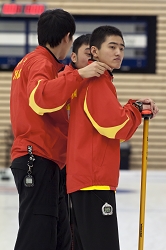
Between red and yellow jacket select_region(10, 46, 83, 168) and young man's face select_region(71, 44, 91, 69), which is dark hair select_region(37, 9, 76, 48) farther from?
young man's face select_region(71, 44, 91, 69)

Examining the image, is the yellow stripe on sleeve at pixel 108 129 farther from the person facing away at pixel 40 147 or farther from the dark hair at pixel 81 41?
the dark hair at pixel 81 41

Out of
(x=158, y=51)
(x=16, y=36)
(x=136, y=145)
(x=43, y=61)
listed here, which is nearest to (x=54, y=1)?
(x=16, y=36)

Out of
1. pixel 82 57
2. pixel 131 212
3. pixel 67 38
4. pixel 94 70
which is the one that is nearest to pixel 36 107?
pixel 94 70

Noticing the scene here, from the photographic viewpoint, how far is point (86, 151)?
8.43 ft

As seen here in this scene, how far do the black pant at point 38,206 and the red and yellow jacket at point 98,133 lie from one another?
24 cm

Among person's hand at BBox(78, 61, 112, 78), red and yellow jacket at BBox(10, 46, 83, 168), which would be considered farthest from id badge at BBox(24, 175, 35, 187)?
person's hand at BBox(78, 61, 112, 78)

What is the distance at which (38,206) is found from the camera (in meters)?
2.81

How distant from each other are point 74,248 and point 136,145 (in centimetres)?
754

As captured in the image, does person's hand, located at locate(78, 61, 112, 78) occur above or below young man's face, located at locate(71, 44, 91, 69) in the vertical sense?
below

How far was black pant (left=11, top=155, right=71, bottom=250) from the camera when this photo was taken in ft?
9.21

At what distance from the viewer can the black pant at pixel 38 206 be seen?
2.81 meters

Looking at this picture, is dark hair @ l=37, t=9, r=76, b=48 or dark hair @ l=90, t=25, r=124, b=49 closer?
dark hair @ l=90, t=25, r=124, b=49

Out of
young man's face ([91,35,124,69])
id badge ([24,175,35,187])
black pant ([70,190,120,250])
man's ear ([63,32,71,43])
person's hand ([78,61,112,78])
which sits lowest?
black pant ([70,190,120,250])

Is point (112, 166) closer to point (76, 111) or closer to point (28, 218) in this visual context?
point (76, 111)
